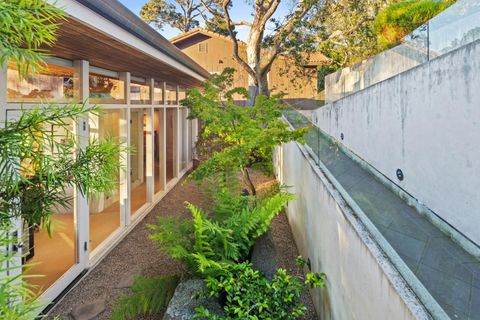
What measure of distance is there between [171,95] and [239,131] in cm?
495

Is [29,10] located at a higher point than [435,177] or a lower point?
higher

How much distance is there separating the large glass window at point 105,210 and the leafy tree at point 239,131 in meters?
1.78

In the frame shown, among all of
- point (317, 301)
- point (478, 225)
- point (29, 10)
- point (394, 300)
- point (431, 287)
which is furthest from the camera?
point (317, 301)

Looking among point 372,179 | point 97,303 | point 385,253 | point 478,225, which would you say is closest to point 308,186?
point 372,179

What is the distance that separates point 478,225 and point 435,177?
98 cm

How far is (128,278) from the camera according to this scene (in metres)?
4.94

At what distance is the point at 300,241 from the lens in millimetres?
5543

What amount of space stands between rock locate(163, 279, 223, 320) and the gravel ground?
918 mm

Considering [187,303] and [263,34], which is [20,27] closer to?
[187,303]

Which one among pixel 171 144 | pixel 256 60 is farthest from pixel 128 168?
pixel 256 60

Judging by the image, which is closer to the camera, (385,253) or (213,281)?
(385,253)

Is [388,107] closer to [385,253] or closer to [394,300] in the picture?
[385,253]

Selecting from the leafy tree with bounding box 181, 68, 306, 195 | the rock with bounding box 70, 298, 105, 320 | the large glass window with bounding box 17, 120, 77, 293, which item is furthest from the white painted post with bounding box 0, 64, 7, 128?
the leafy tree with bounding box 181, 68, 306, 195

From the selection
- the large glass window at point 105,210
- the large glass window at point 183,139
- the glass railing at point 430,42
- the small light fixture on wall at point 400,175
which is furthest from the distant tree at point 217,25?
the small light fixture on wall at point 400,175
